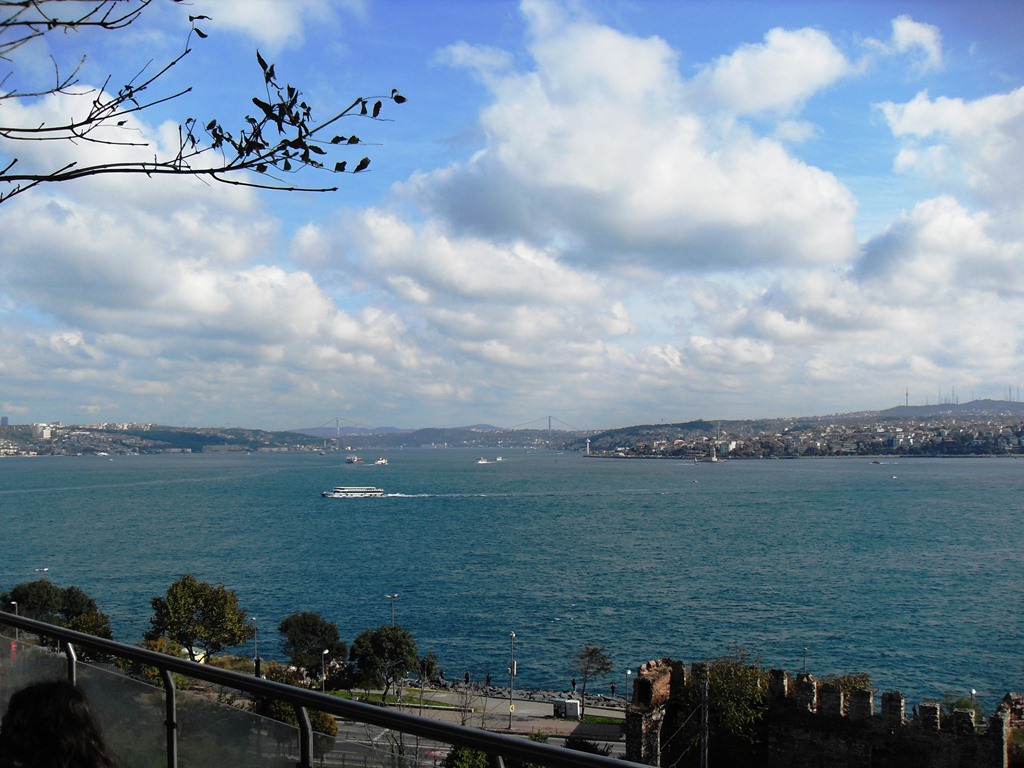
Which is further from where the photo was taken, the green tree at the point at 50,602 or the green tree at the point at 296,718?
the green tree at the point at 50,602

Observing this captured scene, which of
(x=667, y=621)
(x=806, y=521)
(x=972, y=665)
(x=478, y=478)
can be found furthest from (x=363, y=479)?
(x=972, y=665)

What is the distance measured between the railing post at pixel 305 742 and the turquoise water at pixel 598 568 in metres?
28.8

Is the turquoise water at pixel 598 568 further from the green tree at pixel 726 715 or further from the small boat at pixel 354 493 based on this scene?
the green tree at pixel 726 715

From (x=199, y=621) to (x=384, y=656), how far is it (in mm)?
7904

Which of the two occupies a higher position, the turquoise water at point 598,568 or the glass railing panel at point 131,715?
the glass railing panel at point 131,715

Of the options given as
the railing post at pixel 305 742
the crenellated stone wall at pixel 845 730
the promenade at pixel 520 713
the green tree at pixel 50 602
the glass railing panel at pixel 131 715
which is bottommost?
the promenade at pixel 520 713

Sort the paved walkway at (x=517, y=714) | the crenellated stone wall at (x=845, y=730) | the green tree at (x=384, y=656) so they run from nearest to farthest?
the crenellated stone wall at (x=845, y=730), the paved walkway at (x=517, y=714), the green tree at (x=384, y=656)

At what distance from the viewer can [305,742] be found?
7.32 feet

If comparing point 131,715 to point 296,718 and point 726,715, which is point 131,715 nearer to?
point 296,718

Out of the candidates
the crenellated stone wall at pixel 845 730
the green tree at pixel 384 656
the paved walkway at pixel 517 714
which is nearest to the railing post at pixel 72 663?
the crenellated stone wall at pixel 845 730

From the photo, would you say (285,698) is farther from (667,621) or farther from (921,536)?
(921,536)

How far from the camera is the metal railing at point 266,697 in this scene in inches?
64.7

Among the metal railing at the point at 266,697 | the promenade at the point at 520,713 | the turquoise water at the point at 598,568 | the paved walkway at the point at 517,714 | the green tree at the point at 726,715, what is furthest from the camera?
the turquoise water at the point at 598,568

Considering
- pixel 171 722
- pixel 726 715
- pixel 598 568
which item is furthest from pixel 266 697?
pixel 598 568
